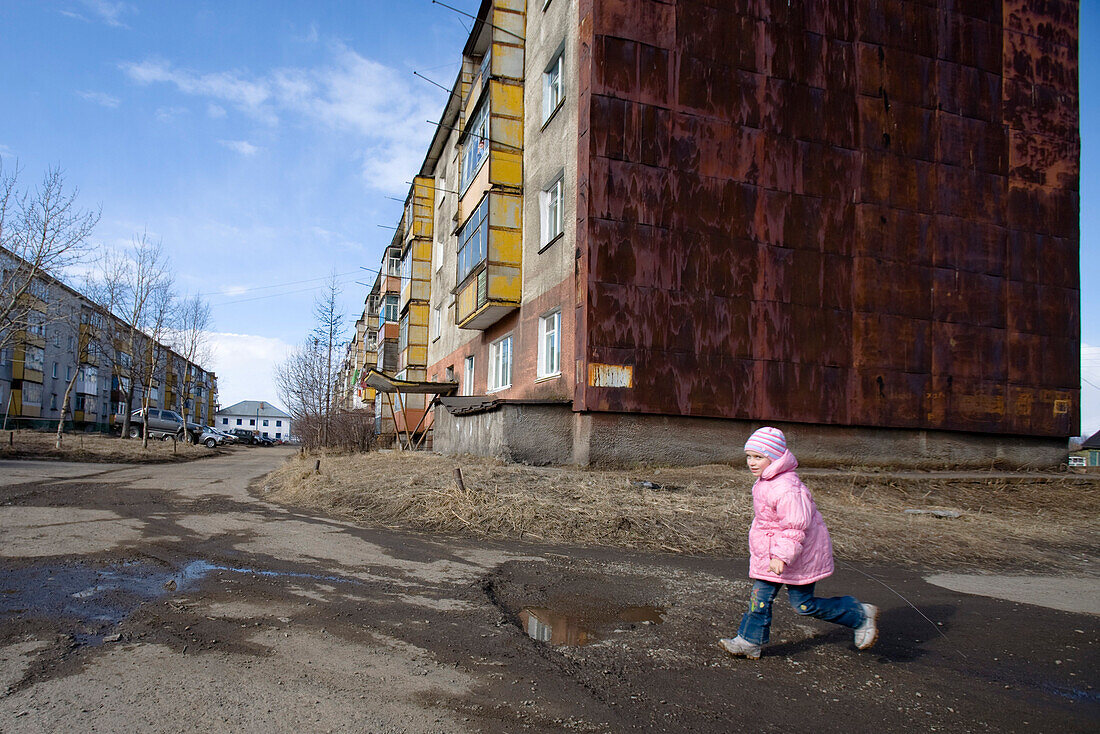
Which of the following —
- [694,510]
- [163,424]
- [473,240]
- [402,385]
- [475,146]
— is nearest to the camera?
[694,510]

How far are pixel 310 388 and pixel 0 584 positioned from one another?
28643mm

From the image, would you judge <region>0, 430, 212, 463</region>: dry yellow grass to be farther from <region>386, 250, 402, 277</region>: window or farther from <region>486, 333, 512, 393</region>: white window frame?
<region>386, 250, 402, 277</region>: window

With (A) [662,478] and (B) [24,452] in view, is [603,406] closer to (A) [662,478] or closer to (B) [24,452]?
(A) [662,478]

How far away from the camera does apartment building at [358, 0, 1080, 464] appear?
44.7ft

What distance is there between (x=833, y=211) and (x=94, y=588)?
1463 centimetres

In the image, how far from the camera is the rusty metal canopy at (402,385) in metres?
22.0

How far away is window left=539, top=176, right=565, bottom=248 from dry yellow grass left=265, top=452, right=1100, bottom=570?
5994 mm

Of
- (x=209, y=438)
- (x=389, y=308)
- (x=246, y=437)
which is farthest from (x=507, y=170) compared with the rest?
(x=246, y=437)

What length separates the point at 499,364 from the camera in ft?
63.6

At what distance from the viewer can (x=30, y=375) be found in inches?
2207

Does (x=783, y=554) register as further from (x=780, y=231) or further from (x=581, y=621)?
(x=780, y=231)

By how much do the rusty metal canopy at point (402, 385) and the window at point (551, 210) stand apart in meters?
8.00

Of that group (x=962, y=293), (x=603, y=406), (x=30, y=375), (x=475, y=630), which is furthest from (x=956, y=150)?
(x=30, y=375)

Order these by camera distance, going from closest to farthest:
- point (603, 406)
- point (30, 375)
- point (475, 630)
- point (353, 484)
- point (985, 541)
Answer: point (475, 630) → point (985, 541) → point (353, 484) → point (603, 406) → point (30, 375)
